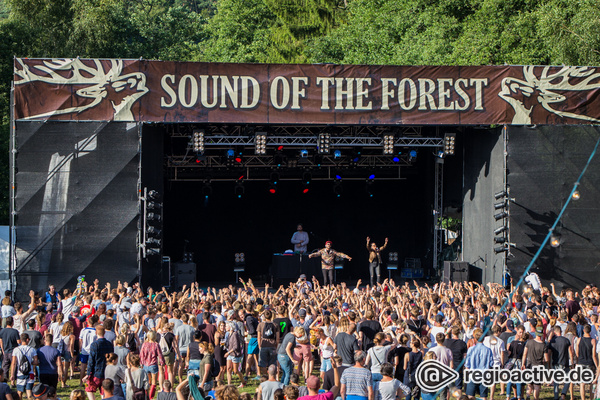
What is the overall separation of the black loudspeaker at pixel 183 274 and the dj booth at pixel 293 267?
249 centimetres

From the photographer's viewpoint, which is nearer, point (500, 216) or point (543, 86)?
point (500, 216)

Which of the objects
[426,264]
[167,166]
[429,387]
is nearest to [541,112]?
[426,264]

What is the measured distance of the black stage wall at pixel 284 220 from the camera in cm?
2655

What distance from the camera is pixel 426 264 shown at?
2597 cm

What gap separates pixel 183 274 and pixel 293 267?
3323 millimetres

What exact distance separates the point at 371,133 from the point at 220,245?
24.6ft

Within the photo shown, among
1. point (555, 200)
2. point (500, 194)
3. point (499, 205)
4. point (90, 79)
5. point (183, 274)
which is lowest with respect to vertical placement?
point (183, 274)

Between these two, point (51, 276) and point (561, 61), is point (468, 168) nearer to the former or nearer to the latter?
point (561, 61)

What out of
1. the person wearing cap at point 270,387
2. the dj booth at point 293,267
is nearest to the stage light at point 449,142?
the dj booth at point 293,267

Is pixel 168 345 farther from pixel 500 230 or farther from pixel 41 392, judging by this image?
pixel 500 230

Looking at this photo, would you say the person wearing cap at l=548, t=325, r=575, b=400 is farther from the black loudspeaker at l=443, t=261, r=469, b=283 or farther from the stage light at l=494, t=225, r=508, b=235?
the black loudspeaker at l=443, t=261, r=469, b=283

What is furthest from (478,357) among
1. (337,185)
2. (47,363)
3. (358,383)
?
(337,185)

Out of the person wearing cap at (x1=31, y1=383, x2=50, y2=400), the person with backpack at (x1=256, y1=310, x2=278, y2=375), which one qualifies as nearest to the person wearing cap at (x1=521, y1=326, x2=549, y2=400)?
the person with backpack at (x1=256, y1=310, x2=278, y2=375)

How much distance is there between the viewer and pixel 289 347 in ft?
35.8
